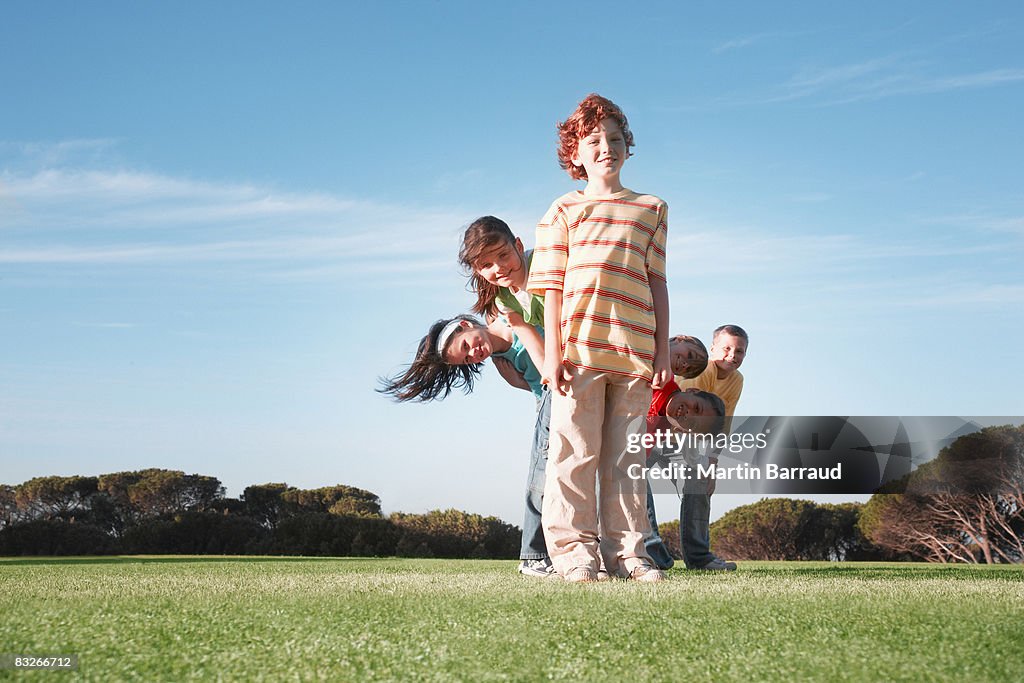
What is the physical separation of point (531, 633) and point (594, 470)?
1878 millimetres

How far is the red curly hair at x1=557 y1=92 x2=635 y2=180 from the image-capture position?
175 inches

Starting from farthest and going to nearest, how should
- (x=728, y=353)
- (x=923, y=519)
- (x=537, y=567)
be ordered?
(x=923, y=519)
(x=728, y=353)
(x=537, y=567)

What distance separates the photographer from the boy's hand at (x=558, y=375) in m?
4.09

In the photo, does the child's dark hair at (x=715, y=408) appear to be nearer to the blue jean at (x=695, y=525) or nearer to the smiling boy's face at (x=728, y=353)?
the smiling boy's face at (x=728, y=353)

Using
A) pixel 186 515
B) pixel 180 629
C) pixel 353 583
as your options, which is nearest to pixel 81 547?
pixel 186 515

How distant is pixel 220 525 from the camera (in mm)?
14445

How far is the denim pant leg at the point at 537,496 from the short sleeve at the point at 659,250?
1.00 m

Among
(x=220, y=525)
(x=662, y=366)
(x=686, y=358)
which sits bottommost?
(x=220, y=525)

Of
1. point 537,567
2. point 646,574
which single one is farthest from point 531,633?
point 537,567

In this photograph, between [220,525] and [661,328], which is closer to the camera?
[661,328]

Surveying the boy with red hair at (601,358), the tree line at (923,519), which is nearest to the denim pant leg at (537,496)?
the boy with red hair at (601,358)

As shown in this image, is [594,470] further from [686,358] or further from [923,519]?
[923,519]

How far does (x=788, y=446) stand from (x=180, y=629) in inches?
185

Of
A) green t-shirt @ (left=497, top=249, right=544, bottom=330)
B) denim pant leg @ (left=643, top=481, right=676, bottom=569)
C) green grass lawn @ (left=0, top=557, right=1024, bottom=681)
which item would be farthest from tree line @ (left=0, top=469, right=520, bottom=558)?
green grass lawn @ (left=0, top=557, right=1024, bottom=681)
